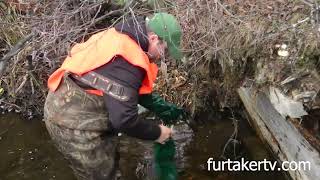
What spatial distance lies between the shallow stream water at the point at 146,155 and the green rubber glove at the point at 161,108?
0.58 metres

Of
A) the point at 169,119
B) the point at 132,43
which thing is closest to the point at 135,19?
the point at 132,43

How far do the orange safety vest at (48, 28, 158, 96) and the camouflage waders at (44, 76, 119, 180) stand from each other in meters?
0.10

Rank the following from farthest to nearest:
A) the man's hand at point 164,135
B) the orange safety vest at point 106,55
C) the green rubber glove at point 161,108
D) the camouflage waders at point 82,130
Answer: the green rubber glove at point 161,108, the man's hand at point 164,135, the camouflage waders at point 82,130, the orange safety vest at point 106,55

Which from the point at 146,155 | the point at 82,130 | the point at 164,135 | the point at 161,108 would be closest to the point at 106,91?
the point at 82,130

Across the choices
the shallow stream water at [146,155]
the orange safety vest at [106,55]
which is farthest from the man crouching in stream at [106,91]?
the shallow stream water at [146,155]

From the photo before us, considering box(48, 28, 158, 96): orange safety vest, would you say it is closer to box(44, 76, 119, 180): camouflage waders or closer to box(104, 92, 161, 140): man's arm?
box(44, 76, 119, 180): camouflage waders

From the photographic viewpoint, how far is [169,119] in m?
3.90

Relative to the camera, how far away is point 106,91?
299 cm

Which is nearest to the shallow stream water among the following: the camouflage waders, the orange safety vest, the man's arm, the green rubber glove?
the green rubber glove

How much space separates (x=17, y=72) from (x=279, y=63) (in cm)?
340

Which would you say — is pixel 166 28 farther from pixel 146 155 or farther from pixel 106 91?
pixel 146 155

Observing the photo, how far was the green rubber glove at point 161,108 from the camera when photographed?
12.0ft

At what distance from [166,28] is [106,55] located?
0.43m

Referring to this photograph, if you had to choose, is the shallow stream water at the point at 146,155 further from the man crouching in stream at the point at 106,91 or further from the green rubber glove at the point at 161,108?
the man crouching in stream at the point at 106,91
